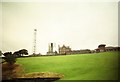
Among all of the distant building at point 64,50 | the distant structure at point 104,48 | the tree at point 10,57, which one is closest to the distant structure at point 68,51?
the distant building at point 64,50

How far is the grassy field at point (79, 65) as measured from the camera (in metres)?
2.56

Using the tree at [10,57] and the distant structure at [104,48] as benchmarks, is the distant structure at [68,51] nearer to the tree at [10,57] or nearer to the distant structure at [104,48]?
the distant structure at [104,48]

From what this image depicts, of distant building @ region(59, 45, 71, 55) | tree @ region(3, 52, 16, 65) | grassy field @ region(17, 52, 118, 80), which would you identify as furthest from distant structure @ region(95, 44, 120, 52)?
tree @ region(3, 52, 16, 65)

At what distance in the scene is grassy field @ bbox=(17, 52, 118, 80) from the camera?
2.56 meters

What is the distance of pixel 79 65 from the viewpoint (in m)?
2.56

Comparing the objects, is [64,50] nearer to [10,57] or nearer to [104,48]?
[104,48]

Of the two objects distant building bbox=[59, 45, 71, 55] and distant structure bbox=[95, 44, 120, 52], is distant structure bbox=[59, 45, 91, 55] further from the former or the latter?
distant structure bbox=[95, 44, 120, 52]

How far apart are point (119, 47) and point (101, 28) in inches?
12.7

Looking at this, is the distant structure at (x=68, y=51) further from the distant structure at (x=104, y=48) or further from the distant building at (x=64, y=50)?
the distant structure at (x=104, y=48)

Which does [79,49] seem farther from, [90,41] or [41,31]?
[41,31]

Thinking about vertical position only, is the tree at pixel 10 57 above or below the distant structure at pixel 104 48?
below

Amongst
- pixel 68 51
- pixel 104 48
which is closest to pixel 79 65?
pixel 68 51

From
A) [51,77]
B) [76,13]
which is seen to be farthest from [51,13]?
[51,77]

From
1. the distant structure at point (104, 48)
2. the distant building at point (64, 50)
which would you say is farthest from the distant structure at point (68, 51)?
the distant structure at point (104, 48)
